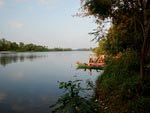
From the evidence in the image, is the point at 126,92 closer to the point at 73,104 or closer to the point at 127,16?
the point at 127,16

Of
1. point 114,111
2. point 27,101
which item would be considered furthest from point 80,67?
point 114,111

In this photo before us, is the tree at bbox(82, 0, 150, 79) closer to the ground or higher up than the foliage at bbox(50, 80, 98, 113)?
higher up

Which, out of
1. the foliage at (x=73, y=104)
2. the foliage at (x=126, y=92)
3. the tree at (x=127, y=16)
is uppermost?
the tree at (x=127, y=16)

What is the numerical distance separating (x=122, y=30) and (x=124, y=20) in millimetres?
778

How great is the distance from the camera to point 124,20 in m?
13.7

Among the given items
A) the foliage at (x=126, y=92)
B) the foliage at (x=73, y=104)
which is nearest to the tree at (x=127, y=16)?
the foliage at (x=126, y=92)

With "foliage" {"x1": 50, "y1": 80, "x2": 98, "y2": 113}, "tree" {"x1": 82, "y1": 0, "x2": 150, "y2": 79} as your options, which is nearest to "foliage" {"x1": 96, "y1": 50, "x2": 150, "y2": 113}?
"tree" {"x1": 82, "y1": 0, "x2": 150, "y2": 79}

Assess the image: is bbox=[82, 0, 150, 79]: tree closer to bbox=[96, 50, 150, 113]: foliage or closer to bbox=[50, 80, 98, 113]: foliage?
bbox=[96, 50, 150, 113]: foliage

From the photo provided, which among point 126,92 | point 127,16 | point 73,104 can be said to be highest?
point 127,16

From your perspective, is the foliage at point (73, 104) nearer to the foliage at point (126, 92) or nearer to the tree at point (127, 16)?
the foliage at point (126, 92)

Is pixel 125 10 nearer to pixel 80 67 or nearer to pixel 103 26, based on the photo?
pixel 103 26

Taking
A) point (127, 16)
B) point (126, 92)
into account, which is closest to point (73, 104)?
point (126, 92)

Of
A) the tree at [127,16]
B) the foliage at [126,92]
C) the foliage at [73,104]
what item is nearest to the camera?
the foliage at [73,104]

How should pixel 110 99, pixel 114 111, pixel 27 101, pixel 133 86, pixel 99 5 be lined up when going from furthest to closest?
pixel 27 101 < pixel 99 5 < pixel 110 99 < pixel 133 86 < pixel 114 111
